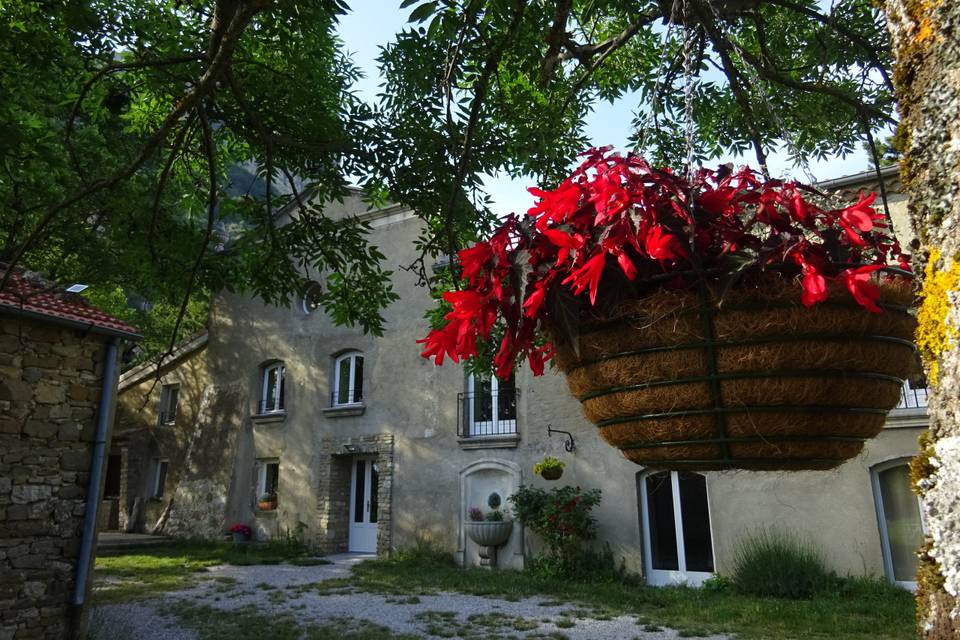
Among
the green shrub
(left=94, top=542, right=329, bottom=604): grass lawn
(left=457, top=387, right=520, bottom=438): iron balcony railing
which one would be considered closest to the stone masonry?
(left=94, top=542, right=329, bottom=604): grass lawn

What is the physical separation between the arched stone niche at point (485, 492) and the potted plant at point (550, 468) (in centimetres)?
70

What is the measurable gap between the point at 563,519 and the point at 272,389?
8634 millimetres

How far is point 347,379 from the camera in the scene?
1441cm

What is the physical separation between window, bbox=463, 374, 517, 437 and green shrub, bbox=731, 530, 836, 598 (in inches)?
171

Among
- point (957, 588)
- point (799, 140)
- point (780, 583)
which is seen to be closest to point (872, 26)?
point (799, 140)

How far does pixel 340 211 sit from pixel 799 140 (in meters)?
11.8

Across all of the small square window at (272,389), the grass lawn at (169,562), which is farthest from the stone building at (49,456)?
the small square window at (272,389)

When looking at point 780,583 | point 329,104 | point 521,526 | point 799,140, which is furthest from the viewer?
point 521,526

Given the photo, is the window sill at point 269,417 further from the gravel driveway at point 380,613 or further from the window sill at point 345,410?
the gravel driveway at point 380,613

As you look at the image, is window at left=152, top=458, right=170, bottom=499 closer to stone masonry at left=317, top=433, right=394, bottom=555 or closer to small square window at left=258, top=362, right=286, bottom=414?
small square window at left=258, top=362, right=286, bottom=414

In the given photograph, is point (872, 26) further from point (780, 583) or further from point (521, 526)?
point (521, 526)

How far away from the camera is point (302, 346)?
1505 centimetres

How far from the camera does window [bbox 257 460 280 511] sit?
48.8ft

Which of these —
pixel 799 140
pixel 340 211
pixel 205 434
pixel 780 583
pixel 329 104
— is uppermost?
pixel 340 211
